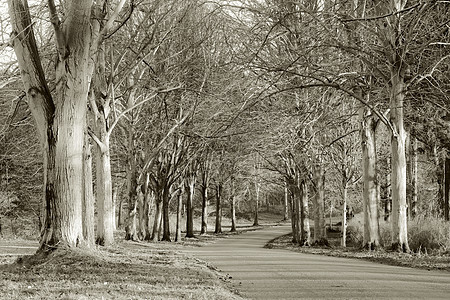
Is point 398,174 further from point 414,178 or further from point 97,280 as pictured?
point 414,178

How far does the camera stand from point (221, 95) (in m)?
19.4

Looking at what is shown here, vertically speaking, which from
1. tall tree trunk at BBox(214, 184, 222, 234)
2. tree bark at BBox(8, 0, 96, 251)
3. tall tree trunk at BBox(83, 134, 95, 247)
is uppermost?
tree bark at BBox(8, 0, 96, 251)

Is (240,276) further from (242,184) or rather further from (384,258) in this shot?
(242,184)

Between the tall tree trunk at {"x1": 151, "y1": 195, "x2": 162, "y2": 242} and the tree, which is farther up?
the tree

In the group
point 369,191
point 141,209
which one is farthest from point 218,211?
point 369,191

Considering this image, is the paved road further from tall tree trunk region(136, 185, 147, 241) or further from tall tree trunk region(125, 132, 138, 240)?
tall tree trunk region(136, 185, 147, 241)

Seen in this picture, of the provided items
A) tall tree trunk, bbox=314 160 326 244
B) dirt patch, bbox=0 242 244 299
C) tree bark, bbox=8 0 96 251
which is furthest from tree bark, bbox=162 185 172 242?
tree bark, bbox=8 0 96 251

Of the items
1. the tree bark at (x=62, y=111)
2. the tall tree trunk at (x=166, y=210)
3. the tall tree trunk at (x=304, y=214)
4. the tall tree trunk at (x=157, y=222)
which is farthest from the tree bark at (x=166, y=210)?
the tree bark at (x=62, y=111)

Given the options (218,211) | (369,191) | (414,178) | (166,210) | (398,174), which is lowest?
(218,211)

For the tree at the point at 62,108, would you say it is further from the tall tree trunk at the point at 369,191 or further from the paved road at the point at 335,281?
the tall tree trunk at the point at 369,191

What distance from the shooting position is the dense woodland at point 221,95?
1046cm

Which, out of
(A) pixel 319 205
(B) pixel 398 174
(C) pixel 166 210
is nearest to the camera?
(B) pixel 398 174

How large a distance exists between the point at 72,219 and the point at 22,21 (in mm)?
4125

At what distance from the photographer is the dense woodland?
10.5m
